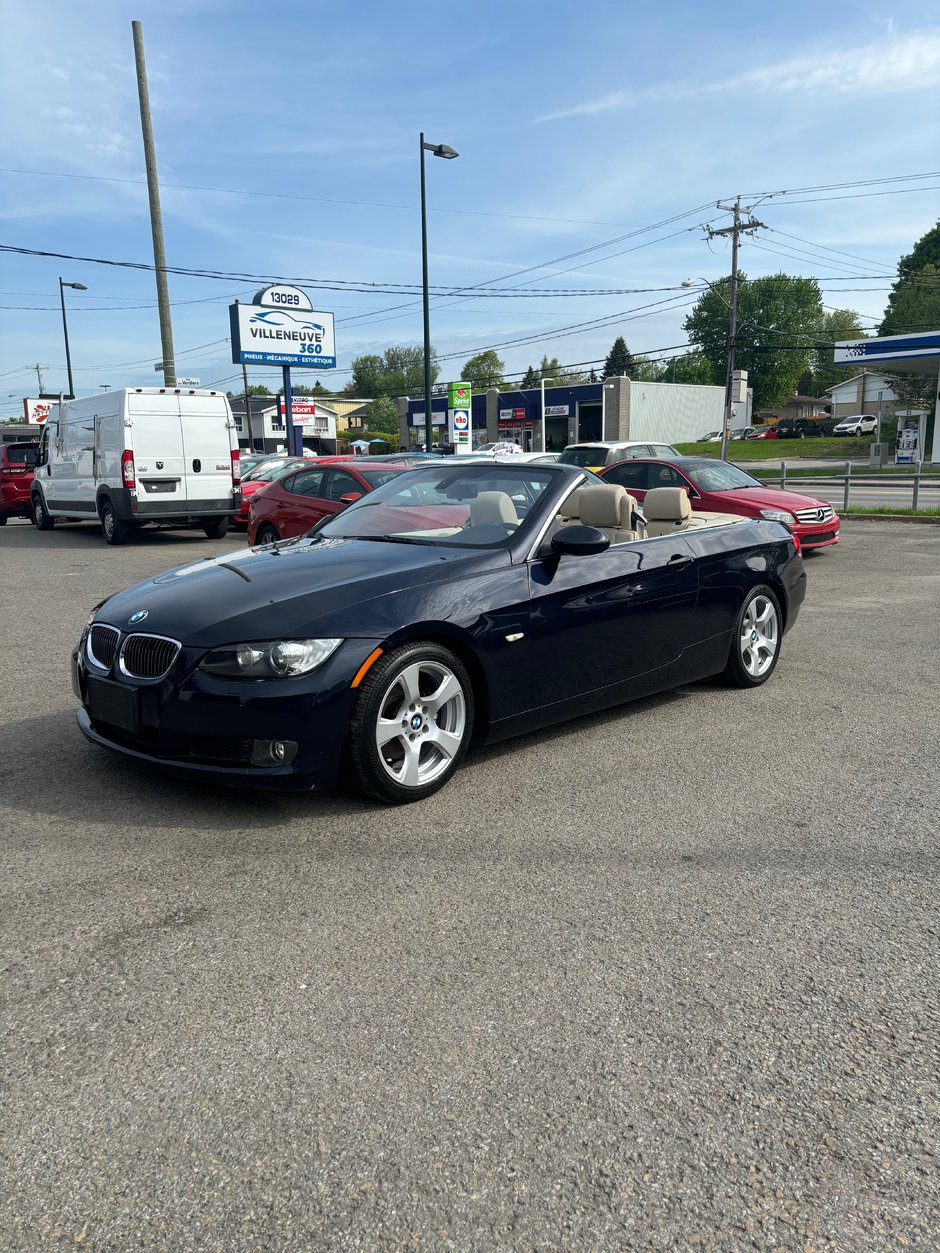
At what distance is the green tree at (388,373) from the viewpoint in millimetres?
156000

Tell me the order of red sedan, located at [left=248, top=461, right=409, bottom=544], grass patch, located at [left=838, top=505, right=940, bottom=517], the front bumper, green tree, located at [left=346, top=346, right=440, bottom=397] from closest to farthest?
the front bumper → red sedan, located at [left=248, top=461, right=409, bottom=544] → grass patch, located at [left=838, top=505, right=940, bottom=517] → green tree, located at [left=346, top=346, right=440, bottom=397]

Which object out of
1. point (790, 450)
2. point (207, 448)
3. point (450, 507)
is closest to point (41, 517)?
point (207, 448)

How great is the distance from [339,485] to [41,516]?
32.9ft

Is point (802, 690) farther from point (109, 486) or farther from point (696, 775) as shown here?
point (109, 486)

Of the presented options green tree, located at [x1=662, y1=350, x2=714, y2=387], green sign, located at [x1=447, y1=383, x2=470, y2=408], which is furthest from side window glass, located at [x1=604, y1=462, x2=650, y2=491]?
green tree, located at [x1=662, y1=350, x2=714, y2=387]

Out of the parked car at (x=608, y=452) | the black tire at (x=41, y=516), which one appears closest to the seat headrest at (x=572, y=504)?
the parked car at (x=608, y=452)

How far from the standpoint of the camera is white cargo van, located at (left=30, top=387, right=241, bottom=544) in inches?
605

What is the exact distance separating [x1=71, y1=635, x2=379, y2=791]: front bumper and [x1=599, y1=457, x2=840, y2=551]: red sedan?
28.6 ft

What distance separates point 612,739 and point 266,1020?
285 centimetres

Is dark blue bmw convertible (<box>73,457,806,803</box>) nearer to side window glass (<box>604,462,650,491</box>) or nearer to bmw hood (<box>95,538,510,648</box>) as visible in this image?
bmw hood (<box>95,538,510,648</box>)

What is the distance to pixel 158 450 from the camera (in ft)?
50.8

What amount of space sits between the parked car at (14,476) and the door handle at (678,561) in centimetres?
1854

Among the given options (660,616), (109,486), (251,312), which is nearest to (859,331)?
(251,312)

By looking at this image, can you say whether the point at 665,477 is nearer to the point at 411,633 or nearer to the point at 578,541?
the point at 578,541
